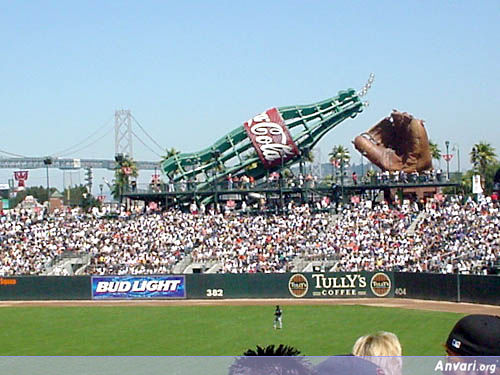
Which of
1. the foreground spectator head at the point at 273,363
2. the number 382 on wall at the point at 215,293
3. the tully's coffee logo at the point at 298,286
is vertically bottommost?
the number 382 on wall at the point at 215,293

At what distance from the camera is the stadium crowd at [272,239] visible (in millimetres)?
47656

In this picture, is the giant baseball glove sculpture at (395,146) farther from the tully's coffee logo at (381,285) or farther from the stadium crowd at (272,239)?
the tully's coffee logo at (381,285)

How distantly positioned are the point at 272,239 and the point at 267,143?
12.1 metres

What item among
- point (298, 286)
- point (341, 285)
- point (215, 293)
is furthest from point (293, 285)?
point (215, 293)

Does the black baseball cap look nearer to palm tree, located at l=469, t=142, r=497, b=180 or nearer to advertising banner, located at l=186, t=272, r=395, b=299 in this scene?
advertising banner, located at l=186, t=272, r=395, b=299

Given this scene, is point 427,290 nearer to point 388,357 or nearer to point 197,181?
point 197,181

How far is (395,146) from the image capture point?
6425cm

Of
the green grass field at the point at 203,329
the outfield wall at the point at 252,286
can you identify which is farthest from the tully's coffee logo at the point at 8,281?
the green grass field at the point at 203,329

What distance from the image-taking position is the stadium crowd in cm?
4766

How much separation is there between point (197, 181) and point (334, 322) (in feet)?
109

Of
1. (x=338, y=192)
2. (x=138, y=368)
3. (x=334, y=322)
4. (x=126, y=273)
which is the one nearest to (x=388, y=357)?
(x=138, y=368)

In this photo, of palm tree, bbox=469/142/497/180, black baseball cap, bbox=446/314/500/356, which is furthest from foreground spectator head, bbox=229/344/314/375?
palm tree, bbox=469/142/497/180

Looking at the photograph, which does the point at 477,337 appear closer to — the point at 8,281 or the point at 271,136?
the point at 8,281

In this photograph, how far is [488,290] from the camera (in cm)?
4025
